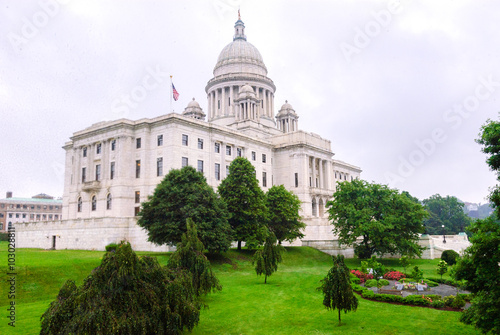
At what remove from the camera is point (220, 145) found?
224 ft

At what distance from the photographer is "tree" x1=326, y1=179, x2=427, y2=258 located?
46812mm

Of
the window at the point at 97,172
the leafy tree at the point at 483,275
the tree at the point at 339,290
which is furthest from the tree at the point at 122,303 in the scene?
the window at the point at 97,172

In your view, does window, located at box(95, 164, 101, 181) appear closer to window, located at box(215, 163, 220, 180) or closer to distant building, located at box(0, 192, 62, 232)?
window, located at box(215, 163, 220, 180)

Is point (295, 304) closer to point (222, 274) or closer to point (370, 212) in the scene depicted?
point (222, 274)

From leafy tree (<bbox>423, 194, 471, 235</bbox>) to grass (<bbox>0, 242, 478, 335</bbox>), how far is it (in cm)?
8375

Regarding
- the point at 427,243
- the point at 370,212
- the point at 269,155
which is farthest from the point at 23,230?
the point at 427,243

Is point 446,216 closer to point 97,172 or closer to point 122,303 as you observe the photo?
point 97,172

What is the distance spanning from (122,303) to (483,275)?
1293 cm

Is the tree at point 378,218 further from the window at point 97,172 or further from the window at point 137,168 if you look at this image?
the window at point 97,172

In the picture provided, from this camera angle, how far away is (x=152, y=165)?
198 ft

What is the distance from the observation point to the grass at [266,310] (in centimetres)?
1816

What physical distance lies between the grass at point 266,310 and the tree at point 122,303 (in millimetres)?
3485

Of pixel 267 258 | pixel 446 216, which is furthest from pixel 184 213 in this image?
pixel 446 216

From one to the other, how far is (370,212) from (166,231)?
24694 mm
